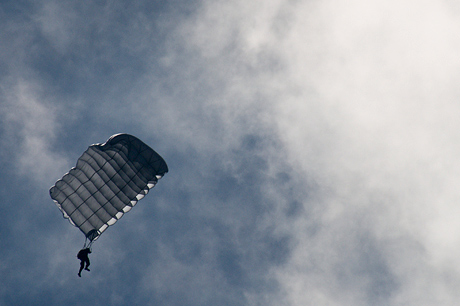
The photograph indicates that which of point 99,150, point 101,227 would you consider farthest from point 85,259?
point 99,150

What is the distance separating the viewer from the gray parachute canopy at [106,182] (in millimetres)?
34688

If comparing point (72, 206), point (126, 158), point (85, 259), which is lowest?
point (85, 259)

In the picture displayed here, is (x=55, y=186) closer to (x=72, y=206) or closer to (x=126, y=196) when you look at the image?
(x=72, y=206)

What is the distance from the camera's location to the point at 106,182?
1375 inches

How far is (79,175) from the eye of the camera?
3497 centimetres

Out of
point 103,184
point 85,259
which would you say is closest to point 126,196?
point 103,184

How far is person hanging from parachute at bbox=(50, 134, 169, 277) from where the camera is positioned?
3469cm

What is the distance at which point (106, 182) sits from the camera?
34938mm

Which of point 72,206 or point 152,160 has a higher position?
point 152,160

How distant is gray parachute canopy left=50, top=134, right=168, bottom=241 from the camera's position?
114 ft

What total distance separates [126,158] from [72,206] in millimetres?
4417

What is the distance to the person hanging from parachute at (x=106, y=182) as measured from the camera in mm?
34688

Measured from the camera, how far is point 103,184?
35.0 m

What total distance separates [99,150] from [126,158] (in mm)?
1722
